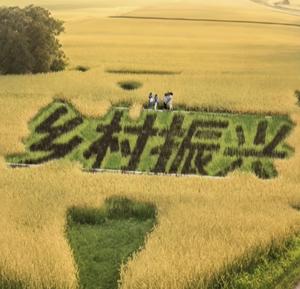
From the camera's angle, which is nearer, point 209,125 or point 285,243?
point 285,243

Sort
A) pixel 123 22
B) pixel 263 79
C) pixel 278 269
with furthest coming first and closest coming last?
pixel 123 22 < pixel 263 79 < pixel 278 269

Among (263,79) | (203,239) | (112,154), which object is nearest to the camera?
(203,239)

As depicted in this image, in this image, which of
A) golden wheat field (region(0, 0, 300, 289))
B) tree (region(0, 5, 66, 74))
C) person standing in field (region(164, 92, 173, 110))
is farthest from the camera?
tree (region(0, 5, 66, 74))

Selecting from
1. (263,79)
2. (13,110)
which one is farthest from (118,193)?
(263,79)

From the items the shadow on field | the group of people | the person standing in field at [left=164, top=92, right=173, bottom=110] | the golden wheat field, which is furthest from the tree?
the shadow on field

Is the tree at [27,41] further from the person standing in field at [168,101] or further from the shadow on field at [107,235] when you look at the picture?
the shadow on field at [107,235]

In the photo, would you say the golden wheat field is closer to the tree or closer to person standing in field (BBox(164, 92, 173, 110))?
person standing in field (BBox(164, 92, 173, 110))

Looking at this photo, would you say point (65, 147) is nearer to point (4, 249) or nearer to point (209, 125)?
point (209, 125)
